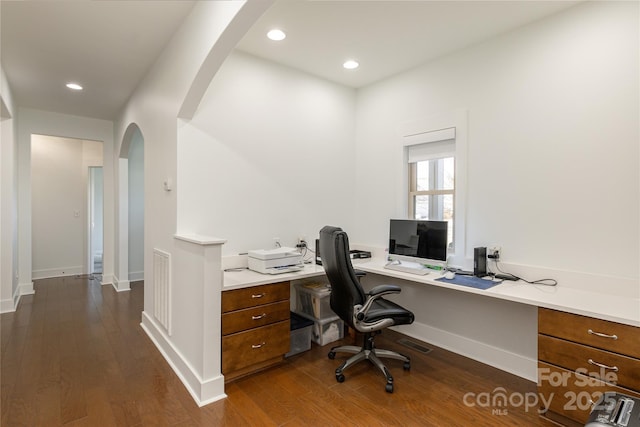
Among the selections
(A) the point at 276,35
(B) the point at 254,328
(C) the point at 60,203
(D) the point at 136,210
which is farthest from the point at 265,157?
(C) the point at 60,203

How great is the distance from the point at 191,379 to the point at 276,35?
2.82 meters

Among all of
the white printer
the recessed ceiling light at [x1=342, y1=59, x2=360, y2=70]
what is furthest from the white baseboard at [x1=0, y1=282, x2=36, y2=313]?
the recessed ceiling light at [x1=342, y1=59, x2=360, y2=70]

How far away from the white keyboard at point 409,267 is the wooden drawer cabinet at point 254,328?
3.39 ft

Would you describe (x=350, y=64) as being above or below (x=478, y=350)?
above

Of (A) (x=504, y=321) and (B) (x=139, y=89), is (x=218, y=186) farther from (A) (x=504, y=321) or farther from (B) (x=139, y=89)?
(A) (x=504, y=321)

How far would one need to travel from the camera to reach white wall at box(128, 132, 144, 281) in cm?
579

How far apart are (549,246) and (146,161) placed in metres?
3.85

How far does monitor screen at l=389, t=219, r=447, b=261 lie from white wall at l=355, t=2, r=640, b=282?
0.35m

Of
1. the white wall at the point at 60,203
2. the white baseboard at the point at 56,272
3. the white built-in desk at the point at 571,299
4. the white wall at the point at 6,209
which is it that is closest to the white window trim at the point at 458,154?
the white built-in desk at the point at 571,299

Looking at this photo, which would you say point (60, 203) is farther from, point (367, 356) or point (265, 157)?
point (367, 356)

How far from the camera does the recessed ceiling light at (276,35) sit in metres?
2.76

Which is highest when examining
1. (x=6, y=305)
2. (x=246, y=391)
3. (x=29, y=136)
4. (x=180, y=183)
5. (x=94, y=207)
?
(x=29, y=136)

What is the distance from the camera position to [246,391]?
7.73ft

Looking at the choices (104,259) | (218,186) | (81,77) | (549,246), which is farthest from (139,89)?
(549,246)
